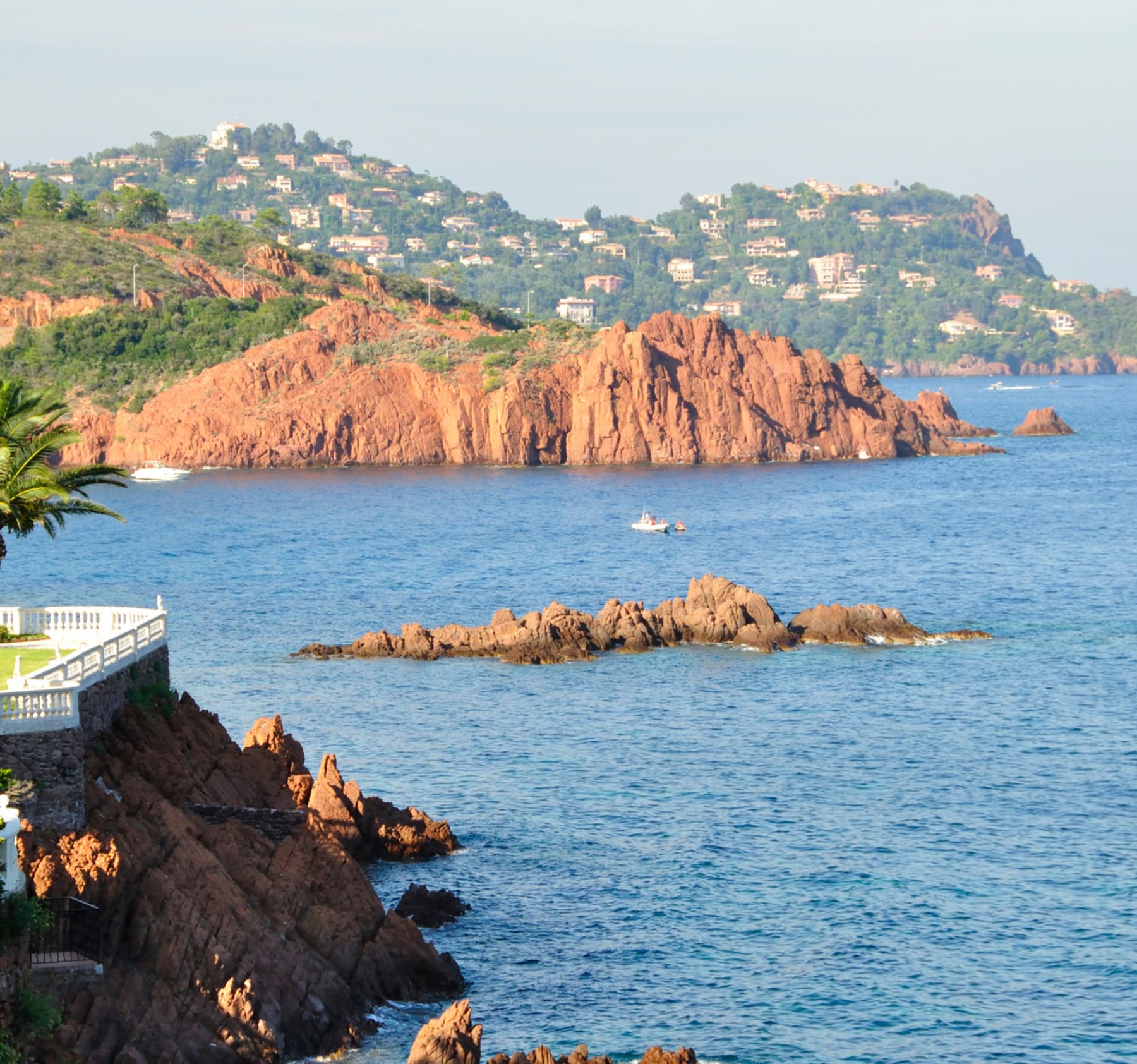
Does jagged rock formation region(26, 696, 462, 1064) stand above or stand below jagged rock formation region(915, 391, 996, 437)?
below

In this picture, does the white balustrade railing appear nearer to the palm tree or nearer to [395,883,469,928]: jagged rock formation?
the palm tree

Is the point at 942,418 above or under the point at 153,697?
above

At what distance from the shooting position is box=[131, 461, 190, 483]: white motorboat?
132125 mm

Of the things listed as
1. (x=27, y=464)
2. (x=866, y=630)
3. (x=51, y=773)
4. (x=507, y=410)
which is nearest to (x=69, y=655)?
(x=27, y=464)

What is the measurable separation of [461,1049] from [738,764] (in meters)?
22.5

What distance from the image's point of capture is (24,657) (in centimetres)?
A: 2881

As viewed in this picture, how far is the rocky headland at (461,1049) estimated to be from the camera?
24906 mm

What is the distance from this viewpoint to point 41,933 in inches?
934

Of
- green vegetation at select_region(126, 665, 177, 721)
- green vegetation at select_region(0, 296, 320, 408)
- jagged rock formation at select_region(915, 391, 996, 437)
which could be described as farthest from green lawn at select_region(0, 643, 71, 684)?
jagged rock formation at select_region(915, 391, 996, 437)

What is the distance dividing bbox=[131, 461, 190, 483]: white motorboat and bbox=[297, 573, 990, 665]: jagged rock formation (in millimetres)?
69753

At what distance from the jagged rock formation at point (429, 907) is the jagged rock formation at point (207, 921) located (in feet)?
10.1

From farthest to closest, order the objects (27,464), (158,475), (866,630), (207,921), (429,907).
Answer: (158,475), (866,630), (429,907), (27,464), (207,921)

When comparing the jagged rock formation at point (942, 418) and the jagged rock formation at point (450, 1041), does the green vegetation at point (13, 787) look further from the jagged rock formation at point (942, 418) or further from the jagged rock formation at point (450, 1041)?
the jagged rock formation at point (942, 418)

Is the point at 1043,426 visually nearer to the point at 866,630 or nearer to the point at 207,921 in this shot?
the point at 866,630
